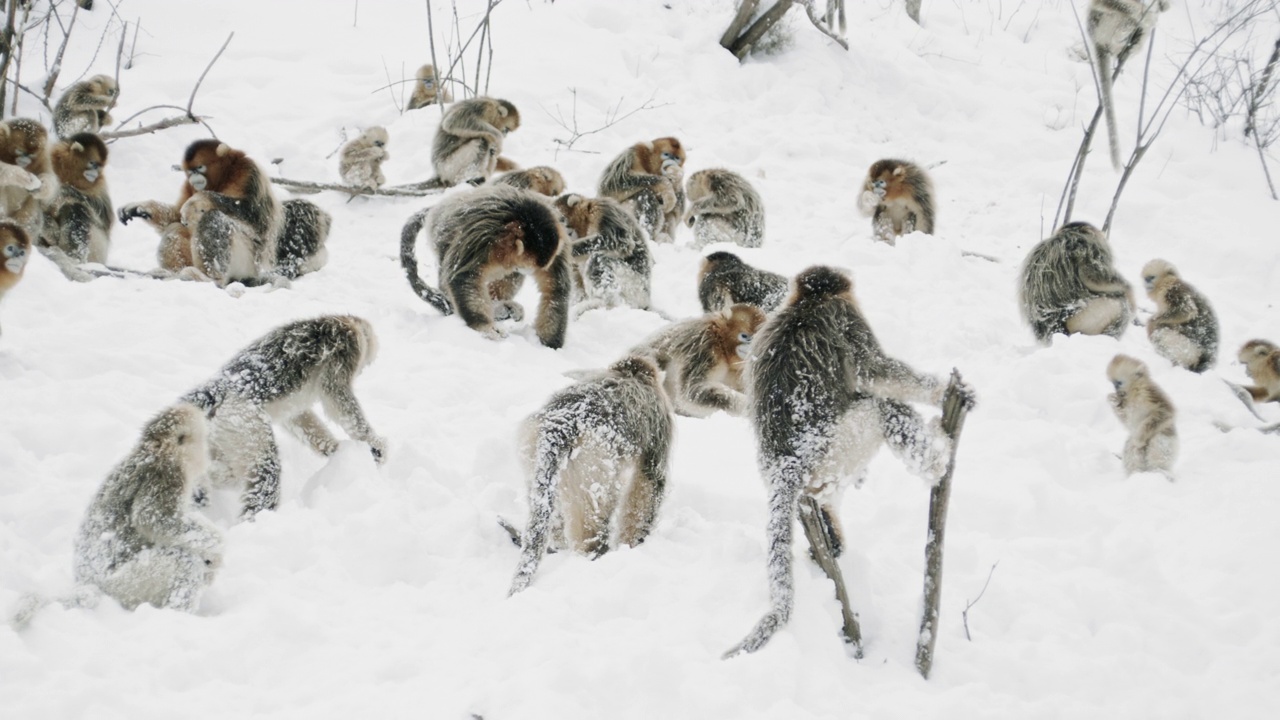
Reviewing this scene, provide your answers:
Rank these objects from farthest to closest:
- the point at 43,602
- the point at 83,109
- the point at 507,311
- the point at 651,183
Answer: the point at 651,183 → the point at 83,109 → the point at 507,311 → the point at 43,602

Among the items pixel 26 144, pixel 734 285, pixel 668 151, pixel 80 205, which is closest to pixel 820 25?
pixel 668 151

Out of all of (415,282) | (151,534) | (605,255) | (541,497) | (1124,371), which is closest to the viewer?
(151,534)

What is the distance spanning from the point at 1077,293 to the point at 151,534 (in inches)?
297

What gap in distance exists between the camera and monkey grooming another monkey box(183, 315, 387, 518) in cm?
416

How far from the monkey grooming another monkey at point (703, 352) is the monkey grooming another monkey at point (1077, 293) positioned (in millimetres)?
3458

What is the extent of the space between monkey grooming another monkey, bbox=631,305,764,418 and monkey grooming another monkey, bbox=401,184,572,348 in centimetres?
145

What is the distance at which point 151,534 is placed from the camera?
3.45 meters

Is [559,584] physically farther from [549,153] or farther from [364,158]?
[549,153]

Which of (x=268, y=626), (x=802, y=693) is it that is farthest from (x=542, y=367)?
(x=802, y=693)

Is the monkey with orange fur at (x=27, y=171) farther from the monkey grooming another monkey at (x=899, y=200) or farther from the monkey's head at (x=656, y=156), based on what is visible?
the monkey grooming another monkey at (x=899, y=200)

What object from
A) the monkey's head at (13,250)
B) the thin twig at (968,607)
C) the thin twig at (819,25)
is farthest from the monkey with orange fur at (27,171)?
the thin twig at (819,25)

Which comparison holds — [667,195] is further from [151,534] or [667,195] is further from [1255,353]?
[151,534]

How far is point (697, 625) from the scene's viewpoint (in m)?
3.36

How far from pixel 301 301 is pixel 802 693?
547 cm
